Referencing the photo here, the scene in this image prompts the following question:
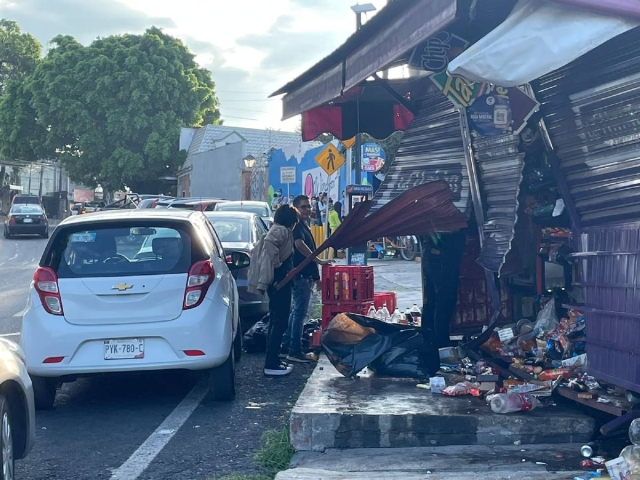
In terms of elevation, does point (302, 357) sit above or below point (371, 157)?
below

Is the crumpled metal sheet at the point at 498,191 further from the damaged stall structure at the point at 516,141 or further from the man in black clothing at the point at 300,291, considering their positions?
the man in black clothing at the point at 300,291

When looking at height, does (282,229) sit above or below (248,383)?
above

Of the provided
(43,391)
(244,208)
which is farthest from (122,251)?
(244,208)

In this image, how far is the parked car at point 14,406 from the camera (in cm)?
443

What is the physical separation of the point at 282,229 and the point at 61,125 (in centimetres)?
4183

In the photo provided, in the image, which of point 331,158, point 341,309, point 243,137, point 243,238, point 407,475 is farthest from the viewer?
point 243,137

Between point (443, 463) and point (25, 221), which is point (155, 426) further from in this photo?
point (25, 221)

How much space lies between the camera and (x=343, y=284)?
867 cm

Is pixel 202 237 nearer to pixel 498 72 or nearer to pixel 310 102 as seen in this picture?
pixel 310 102

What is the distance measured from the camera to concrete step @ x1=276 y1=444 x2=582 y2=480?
4.76 metres

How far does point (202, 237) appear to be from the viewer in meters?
7.07

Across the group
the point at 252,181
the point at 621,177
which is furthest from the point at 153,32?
the point at 621,177

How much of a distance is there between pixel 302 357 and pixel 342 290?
884 mm

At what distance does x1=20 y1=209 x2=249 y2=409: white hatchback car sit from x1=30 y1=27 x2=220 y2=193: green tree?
38937 mm
